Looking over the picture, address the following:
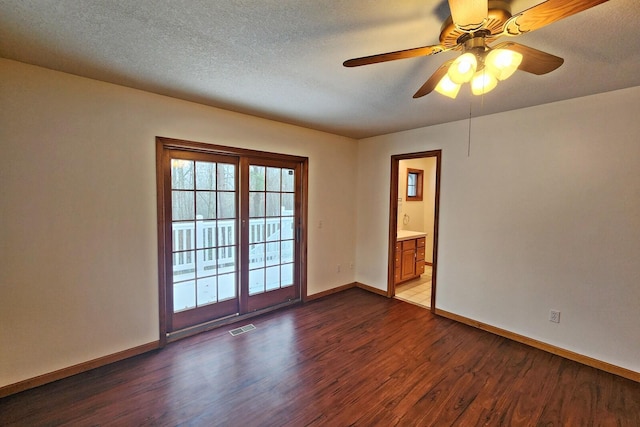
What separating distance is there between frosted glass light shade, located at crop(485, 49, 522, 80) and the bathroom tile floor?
125 inches

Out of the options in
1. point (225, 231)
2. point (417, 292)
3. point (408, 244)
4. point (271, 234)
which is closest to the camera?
point (225, 231)

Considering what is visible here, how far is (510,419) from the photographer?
190 cm

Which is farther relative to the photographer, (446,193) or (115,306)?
(446,193)

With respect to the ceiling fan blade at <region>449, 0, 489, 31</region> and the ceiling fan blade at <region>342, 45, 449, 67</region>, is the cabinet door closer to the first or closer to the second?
the ceiling fan blade at <region>342, 45, 449, 67</region>

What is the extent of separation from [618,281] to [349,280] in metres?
3.09

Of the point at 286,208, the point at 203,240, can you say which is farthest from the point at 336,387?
the point at 286,208

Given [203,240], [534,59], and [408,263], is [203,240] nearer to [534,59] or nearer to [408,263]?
[534,59]

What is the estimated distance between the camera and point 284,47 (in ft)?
5.81

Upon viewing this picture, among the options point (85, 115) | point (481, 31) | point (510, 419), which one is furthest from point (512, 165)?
point (85, 115)

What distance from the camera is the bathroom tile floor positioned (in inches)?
159

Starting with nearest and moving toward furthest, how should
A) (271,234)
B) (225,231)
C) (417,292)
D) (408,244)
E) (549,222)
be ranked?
(549,222) < (225,231) < (271,234) < (417,292) < (408,244)

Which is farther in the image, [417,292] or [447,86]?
[417,292]

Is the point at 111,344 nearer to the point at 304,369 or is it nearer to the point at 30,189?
the point at 30,189

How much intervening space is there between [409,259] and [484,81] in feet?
11.6
